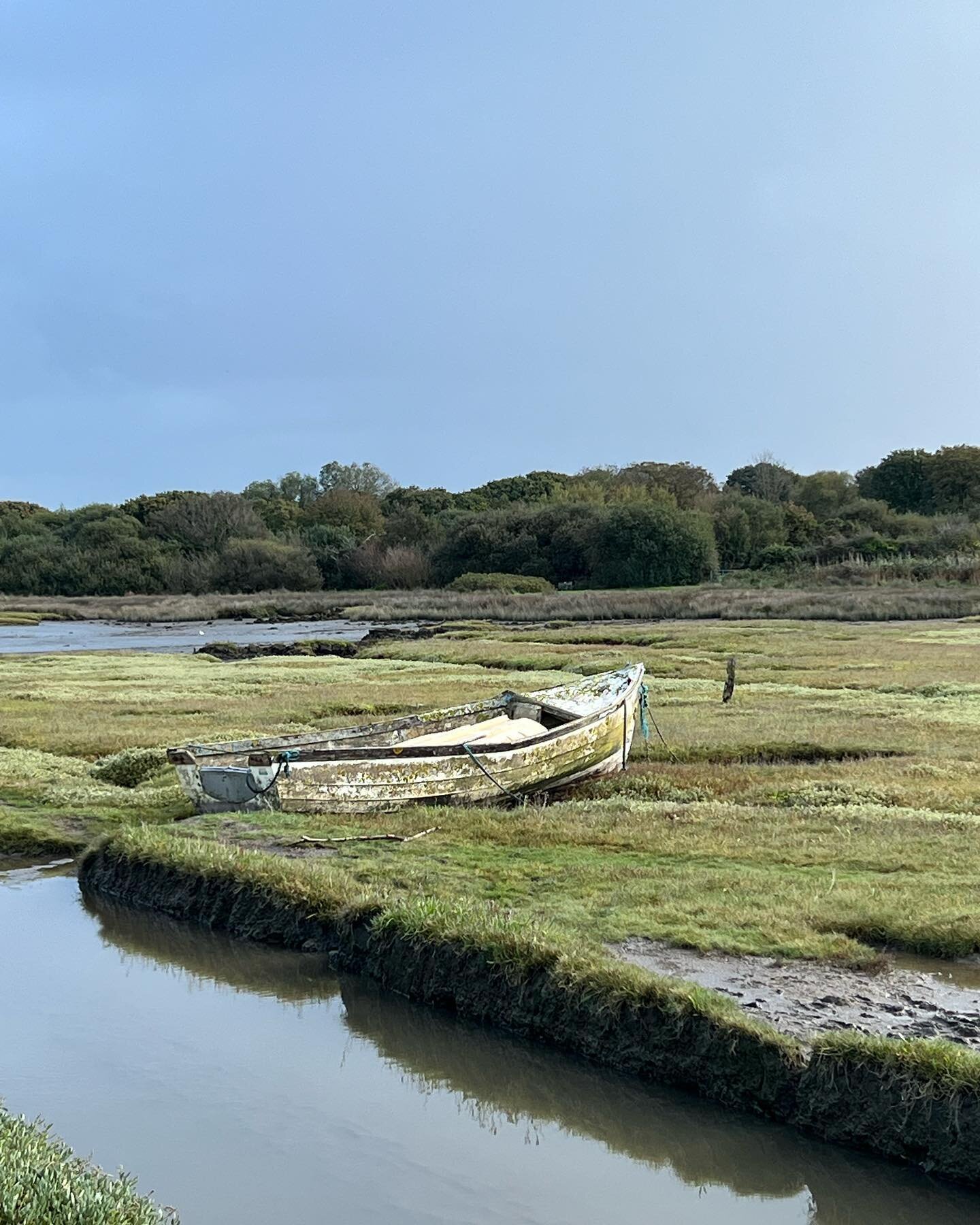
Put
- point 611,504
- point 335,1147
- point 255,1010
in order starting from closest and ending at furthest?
point 335,1147 < point 255,1010 < point 611,504

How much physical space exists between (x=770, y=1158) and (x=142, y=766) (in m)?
14.2

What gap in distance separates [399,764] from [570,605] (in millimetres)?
62990

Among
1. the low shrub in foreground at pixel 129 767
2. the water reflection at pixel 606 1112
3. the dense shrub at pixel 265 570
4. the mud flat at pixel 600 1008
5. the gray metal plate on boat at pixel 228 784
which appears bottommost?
the water reflection at pixel 606 1112

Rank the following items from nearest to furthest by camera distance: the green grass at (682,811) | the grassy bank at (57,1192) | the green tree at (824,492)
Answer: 1. the grassy bank at (57,1192)
2. the green grass at (682,811)
3. the green tree at (824,492)

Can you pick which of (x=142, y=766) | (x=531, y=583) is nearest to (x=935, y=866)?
(x=142, y=766)

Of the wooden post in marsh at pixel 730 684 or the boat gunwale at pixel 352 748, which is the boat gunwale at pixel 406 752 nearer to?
the boat gunwale at pixel 352 748

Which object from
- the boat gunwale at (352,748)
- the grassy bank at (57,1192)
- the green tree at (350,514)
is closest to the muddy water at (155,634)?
the boat gunwale at (352,748)

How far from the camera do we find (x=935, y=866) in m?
12.5

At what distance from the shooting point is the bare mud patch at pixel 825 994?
8.66 m

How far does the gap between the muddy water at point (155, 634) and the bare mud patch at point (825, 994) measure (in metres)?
52.2

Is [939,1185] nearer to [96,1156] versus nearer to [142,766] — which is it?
[96,1156]

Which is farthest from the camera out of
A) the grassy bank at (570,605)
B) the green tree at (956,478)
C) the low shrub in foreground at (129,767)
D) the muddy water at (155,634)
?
the green tree at (956,478)

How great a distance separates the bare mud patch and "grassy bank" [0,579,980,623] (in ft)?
183

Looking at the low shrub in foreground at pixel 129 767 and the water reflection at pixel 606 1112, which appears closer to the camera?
the water reflection at pixel 606 1112
